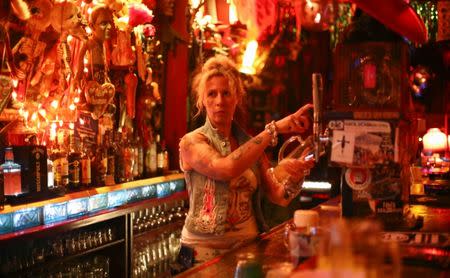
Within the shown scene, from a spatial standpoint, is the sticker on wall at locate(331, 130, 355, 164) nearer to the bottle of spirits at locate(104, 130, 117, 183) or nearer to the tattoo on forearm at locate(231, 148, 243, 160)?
the tattoo on forearm at locate(231, 148, 243, 160)

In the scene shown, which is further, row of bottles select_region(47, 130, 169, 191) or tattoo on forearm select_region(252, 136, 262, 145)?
row of bottles select_region(47, 130, 169, 191)

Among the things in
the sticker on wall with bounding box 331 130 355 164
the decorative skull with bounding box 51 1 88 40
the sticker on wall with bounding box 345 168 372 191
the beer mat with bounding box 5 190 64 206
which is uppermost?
the decorative skull with bounding box 51 1 88 40

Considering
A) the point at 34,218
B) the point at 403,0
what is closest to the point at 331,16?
the point at 403,0

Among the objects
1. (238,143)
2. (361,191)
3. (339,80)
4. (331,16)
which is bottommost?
(361,191)

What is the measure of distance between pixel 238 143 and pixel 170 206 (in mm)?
2442

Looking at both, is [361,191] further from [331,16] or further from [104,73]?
[104,73]

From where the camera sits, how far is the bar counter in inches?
69.7

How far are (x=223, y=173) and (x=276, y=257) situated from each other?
71cm

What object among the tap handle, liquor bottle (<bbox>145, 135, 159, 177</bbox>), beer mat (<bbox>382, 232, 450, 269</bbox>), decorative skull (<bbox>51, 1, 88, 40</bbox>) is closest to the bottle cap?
beer mat (<bbox>382, 232, 450, 269</bbox>)

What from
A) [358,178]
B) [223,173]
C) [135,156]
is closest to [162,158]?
[135,156]

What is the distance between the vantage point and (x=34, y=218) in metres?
3.60

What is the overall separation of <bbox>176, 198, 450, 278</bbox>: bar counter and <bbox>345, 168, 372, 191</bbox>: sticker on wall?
6.8 inches

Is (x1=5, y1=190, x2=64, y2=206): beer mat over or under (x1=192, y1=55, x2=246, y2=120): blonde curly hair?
under

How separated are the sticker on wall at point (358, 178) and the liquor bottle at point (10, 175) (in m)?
1.98
